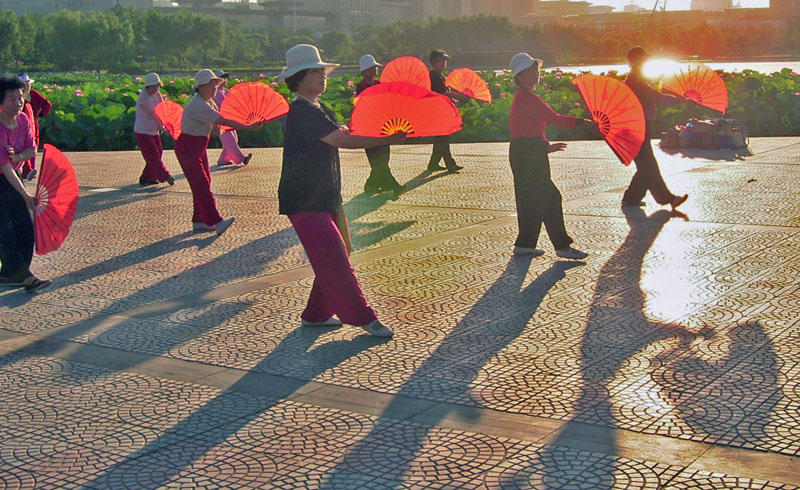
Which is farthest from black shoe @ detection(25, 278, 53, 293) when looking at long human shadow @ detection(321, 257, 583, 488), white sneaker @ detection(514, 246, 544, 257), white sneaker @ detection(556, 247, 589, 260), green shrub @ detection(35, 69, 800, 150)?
green shrub @ detection(35, 69, 800, 150)

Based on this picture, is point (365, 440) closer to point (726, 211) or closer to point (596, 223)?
point (596, 223)

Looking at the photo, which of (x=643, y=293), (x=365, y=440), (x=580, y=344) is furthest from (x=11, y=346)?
(x=643, y=293)

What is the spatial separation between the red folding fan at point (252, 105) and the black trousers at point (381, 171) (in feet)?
8.41

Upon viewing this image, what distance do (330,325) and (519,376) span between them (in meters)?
1.68

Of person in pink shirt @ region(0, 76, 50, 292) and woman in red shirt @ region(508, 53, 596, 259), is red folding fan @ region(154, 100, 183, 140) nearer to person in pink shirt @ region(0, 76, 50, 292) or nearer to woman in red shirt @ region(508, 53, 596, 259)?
person in pink shirt @ region(0, 76, 50, 292)

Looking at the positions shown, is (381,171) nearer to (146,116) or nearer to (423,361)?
(146,116)

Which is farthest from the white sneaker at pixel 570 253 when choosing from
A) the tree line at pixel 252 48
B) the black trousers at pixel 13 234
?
the tree line at pixel 252 48

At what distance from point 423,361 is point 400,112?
66.3 inches

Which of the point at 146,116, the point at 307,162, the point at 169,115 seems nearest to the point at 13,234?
the point at 307,162

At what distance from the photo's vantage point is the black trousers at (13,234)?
8148 millimetres

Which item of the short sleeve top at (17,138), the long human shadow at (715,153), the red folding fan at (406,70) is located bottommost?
the long human shadow at (715,153)

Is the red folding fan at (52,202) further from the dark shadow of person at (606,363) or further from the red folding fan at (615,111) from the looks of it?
the red folding fan at (615,111)

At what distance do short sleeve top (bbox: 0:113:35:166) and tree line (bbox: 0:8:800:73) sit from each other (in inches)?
2535

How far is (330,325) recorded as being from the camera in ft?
22.4
